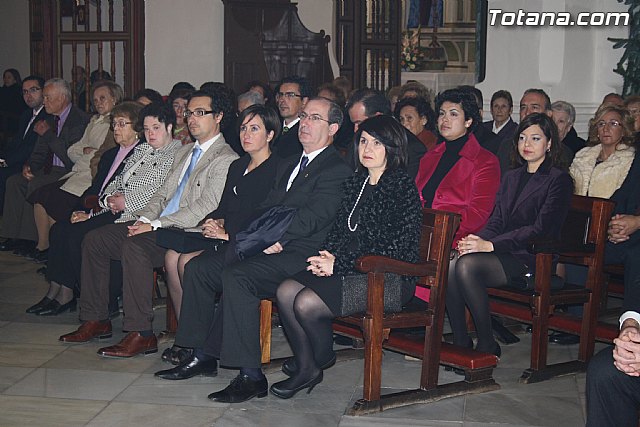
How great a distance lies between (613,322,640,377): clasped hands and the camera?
10.0 feet

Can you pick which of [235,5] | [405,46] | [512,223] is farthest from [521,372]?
[405,46]

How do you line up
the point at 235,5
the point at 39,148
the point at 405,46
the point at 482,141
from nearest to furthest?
the point at 482,141 < the point at 39,148 < the point at 235,5 < the point at 405,46

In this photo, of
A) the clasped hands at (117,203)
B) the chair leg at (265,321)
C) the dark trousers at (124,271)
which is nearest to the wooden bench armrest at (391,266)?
the chair leg at (265,321)

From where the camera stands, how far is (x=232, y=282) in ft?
14.9

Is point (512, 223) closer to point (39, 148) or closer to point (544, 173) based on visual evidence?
point (544, 173)

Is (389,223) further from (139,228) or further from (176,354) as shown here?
(139,228)

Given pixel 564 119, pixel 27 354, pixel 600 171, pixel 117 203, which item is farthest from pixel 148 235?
pixel 564 119

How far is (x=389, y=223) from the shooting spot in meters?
4.29

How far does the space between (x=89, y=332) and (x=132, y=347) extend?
403mm

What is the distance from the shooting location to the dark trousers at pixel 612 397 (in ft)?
10.5

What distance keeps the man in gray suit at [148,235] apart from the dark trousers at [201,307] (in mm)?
449

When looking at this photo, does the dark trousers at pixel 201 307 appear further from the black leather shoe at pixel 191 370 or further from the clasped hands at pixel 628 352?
the clasped hands at pixel 628 352

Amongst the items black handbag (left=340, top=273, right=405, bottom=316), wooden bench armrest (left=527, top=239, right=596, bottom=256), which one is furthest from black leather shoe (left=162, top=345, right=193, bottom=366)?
wooden bench armrest (left=527, top=239, right=596, bottom=256)

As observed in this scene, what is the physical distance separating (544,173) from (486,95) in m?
3.35
